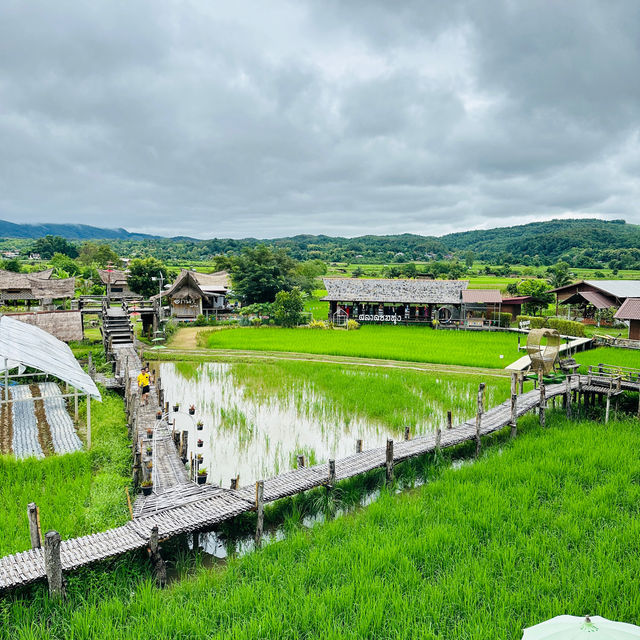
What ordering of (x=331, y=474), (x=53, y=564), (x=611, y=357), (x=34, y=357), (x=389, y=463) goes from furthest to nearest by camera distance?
1. (x=611, y=357)
2. (x=34, y=357)
3. (x=389, y=463)
4. (x=331, y=474)
5. (x=53, y=564)

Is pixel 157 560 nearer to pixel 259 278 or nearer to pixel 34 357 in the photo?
pixel 34 357

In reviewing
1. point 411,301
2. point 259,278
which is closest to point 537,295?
point 411,301

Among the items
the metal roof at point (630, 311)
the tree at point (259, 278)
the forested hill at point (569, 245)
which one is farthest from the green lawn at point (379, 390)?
the forested hill at point (569, 245)

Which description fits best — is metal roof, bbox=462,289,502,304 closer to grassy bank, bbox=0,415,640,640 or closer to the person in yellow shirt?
grassy bank, bbox=0,415,640,640

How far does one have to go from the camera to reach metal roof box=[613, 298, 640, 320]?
25.1 metres

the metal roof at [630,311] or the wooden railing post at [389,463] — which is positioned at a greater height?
the metal roof at [630,311]

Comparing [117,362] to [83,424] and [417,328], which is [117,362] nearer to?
[83,424]

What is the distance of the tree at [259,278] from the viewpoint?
4234cm

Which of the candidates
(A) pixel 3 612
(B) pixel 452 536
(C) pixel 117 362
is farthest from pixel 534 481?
(C) pixel 117 362

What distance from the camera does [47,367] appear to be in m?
12.1

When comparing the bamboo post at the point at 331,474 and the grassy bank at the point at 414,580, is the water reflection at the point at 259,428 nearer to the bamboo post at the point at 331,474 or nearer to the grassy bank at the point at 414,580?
the bamboo post at the point at 331,474

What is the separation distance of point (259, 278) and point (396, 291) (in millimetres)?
12684

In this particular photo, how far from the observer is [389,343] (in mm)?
28000

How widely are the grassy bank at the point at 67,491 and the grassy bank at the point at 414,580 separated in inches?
63.3
